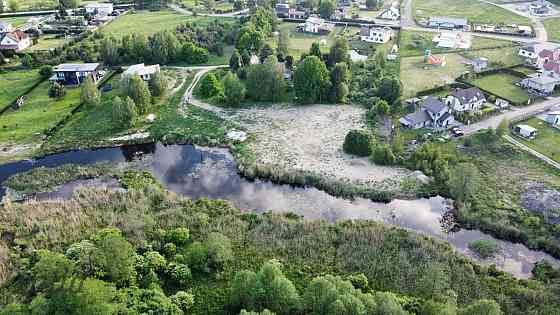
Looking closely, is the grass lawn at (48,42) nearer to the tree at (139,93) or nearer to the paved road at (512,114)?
the tree at (139,93)

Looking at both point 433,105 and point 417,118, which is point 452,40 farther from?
point 417,118

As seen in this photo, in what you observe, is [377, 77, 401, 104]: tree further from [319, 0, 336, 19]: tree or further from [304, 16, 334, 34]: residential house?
[319, 0, 336, 19]: tree

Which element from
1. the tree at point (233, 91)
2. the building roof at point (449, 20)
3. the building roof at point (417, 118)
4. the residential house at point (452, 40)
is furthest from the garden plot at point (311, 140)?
the building roof at point (449, 20)

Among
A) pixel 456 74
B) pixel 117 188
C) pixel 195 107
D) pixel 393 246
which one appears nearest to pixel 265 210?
pixel 393 246

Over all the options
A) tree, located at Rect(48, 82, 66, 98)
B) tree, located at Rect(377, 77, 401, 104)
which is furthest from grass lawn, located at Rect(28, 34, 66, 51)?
tree, located at Rect(377, 77, 401, 104)

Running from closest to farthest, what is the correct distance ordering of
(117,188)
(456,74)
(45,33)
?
(117,188)
(456,74)
(45,33)

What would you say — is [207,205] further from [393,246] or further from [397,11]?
[397,11]

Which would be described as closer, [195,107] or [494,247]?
[494,247]

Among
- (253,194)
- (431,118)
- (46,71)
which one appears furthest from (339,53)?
(46,71)

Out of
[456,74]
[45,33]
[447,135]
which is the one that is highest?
[45,33]
